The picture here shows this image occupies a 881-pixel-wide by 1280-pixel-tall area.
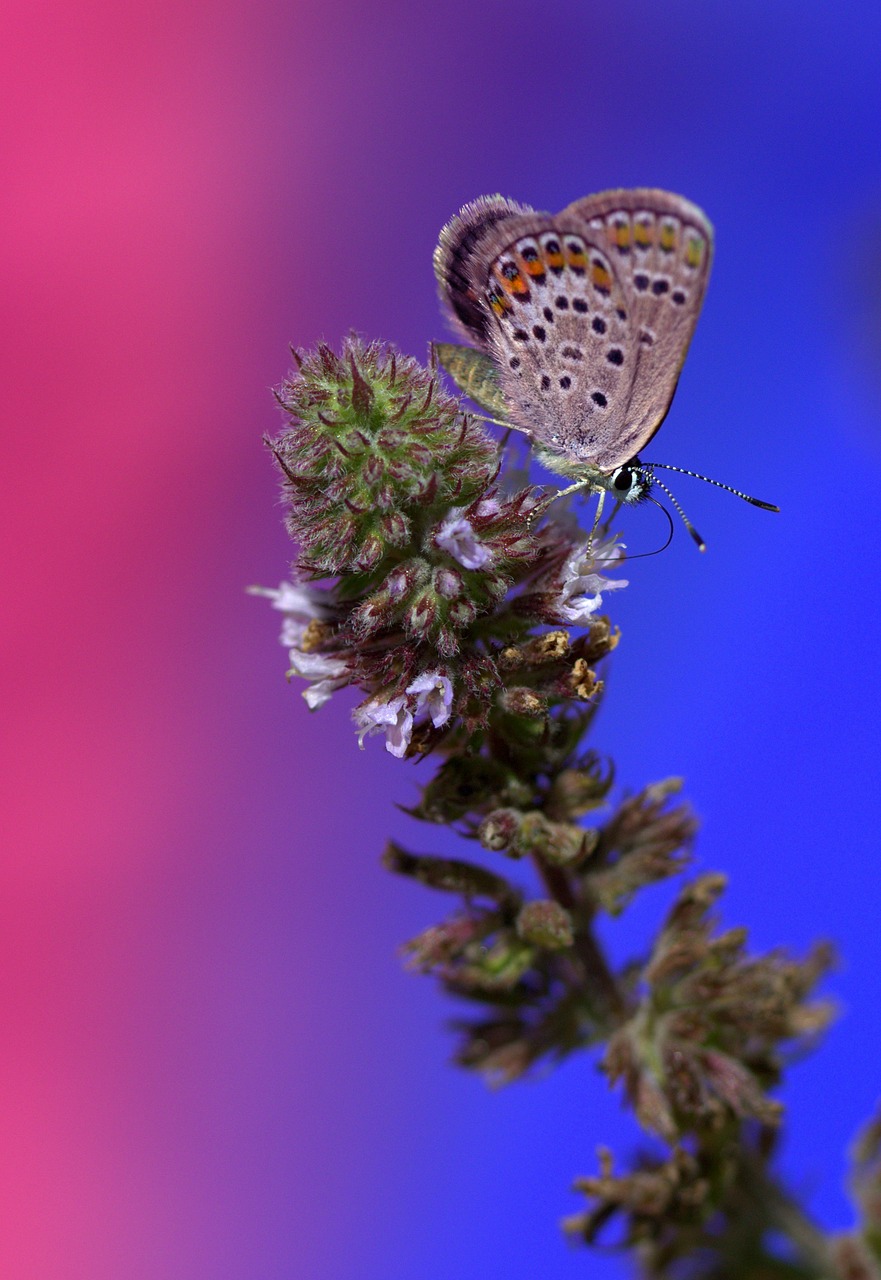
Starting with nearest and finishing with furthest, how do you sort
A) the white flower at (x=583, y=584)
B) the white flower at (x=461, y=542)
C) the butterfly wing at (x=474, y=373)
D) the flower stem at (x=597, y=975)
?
the white flower at (x=461, y=542)
the white flower at (x=583, y=584)
the butterfly wing at (x=474, y=373)
the flower stem at (x=597, y=975)

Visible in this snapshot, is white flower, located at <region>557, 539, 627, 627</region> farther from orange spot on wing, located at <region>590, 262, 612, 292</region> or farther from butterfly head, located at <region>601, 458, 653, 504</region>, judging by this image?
orange spot on wing, located at <region>590, 262, 612, 292</region>

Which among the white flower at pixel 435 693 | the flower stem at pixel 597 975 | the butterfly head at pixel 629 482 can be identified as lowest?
the flower stem at pixel 597 975

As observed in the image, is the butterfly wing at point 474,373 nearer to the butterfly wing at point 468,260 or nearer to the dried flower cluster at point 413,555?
the butterfly wing at point 468,260

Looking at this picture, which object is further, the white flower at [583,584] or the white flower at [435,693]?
the white flower at [583,584]

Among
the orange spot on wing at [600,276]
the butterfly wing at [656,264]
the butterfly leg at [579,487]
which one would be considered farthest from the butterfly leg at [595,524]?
the orange spot on wing at [600,276]

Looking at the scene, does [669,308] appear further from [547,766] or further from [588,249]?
[547,766]

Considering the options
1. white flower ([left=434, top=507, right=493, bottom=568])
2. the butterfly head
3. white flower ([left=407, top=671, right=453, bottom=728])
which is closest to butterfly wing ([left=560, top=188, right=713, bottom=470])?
the butterfly head

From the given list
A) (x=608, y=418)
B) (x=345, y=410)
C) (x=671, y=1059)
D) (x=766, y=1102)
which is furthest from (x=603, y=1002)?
(x=345, y=410)
